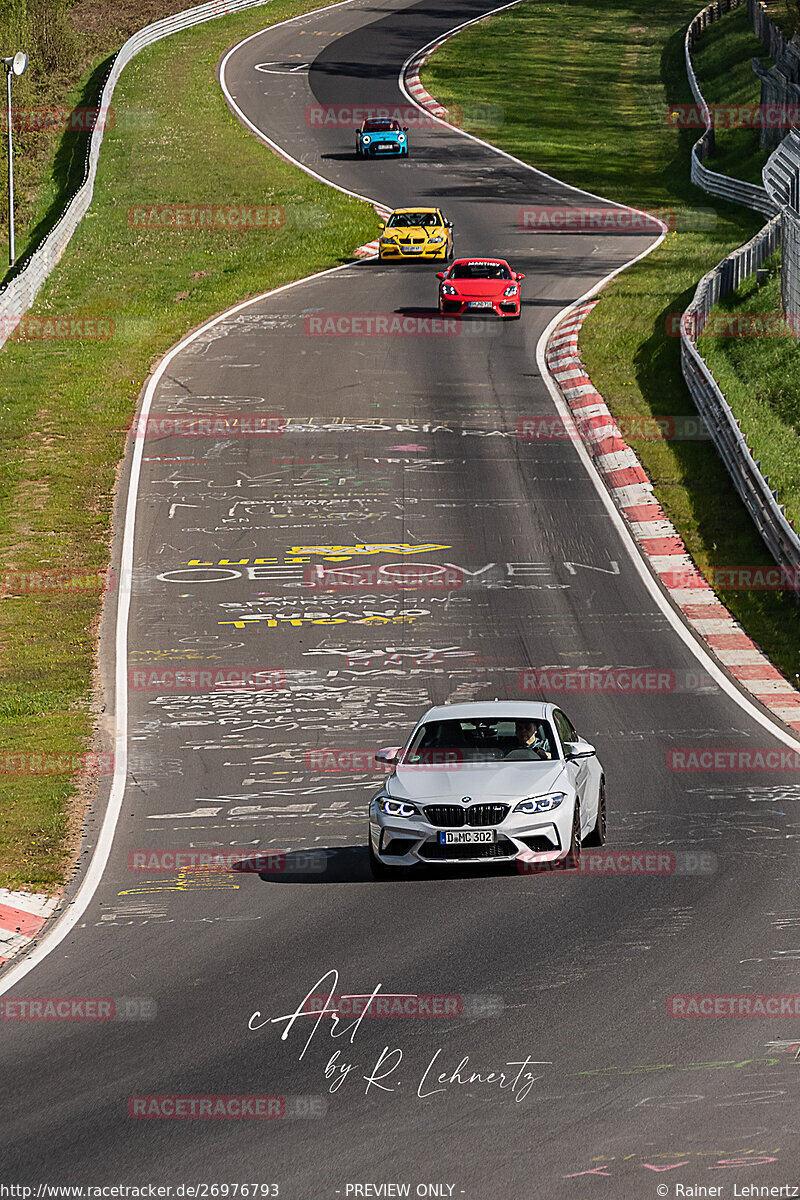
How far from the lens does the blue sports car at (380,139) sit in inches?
2469

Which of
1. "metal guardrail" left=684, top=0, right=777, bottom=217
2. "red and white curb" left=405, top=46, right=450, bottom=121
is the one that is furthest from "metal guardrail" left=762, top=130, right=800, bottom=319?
"red and white curb" left=405, top=46, right=450, bottom=121

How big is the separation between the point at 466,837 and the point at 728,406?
17905 mm

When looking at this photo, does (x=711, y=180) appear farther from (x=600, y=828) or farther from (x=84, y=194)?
(x=600, y=828)

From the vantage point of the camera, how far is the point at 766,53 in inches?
2815

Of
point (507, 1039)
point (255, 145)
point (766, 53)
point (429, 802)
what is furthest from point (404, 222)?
point (507, 1039)

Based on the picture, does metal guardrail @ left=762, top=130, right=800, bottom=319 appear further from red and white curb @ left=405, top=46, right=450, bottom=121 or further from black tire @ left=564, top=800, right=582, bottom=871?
red and white curb @ left=405, top=46, right=450, bottom=121

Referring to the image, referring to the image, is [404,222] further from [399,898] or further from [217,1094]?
[217,1094]

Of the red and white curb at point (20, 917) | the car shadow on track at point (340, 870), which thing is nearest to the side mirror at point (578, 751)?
the car shadow on track at point (340, 870)

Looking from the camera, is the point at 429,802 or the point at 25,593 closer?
Answer: the point at 429,802

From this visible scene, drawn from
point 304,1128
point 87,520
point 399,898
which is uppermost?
point 304,1128

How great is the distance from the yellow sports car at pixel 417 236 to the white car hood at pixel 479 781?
34.7 m

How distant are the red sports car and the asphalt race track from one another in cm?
458

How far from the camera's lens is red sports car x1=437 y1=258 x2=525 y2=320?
132 feet

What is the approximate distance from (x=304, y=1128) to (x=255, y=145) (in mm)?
58421
